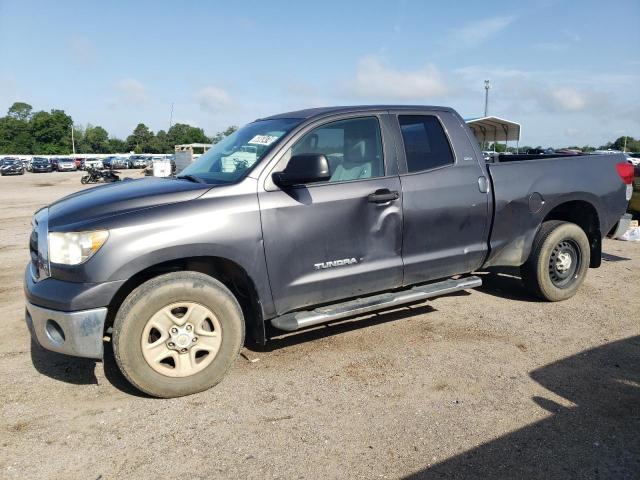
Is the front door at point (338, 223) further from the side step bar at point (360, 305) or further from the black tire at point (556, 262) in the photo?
the black tire at point (556, 262)

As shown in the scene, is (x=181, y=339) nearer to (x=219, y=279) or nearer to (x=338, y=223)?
(x=219, y=279)

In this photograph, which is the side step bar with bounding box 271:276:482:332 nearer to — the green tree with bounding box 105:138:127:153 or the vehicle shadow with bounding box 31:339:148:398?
the vehicle shadow with bounding box 31:339:148:398

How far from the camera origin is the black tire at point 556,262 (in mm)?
5000

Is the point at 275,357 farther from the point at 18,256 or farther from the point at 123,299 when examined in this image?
the point at 18,256

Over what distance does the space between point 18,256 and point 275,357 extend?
583 centimetres

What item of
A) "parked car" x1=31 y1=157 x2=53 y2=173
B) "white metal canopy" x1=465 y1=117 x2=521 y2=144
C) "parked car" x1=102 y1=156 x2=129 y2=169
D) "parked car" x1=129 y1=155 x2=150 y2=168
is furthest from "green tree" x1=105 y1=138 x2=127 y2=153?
"white metal canopy" x1=465 y1=117 x2=521 y2=144

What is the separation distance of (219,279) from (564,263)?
3.52 metres

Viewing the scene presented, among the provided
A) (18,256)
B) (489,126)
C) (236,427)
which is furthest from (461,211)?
(489,126)

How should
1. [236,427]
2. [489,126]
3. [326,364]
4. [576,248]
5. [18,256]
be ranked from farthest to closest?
1. [489,126]
2. [18,256]
3. [576,248]
4. [326,364]
5. [236,427]

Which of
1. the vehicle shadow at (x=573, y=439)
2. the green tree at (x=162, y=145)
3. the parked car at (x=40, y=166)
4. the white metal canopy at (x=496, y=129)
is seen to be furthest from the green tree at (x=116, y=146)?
the vehicle shadow at (x=573, y=439)

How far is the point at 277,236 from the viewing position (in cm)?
356

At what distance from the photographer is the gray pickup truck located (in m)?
3.17

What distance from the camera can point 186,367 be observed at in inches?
133

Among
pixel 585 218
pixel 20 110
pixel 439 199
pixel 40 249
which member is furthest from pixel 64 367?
pixel 20 110
